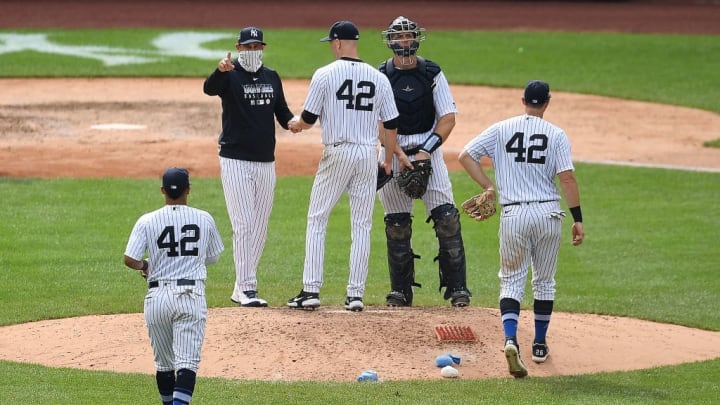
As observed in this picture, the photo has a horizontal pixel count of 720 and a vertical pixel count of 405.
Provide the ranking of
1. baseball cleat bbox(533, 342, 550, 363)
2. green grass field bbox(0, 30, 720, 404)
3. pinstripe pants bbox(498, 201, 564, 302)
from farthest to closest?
baseball cleat bbox(533, 342, 550, 363)
pinstripe pants bbox(498, 201, 564, 302)
green grass field bbox(0, 30, 720, 404)

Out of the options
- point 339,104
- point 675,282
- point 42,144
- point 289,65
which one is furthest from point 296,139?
point 339,104

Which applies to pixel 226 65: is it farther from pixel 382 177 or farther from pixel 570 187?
pixel 570 187

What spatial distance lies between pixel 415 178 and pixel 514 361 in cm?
192

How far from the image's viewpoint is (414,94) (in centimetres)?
1020

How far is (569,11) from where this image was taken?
3634 cm

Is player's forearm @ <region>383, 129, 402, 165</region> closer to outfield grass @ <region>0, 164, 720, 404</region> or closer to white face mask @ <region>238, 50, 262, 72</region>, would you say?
white face mask @ <region>238, 50, 262, 72</region>

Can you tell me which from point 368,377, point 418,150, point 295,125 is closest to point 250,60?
point 295,125

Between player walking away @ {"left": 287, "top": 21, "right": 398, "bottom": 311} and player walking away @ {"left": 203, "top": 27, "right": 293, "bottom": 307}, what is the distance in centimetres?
35

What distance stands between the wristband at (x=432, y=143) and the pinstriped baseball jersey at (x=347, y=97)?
0.61 metres

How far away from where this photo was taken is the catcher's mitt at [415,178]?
32.9ft

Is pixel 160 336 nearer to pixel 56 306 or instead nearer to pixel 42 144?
pixel 56 306

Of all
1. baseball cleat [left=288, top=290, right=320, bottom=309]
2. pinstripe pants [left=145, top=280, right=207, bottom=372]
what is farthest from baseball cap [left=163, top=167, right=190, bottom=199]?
baseball cleat [left=288, top=290, right=320, bottom=309]

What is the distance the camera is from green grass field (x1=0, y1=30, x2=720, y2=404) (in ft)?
27.1

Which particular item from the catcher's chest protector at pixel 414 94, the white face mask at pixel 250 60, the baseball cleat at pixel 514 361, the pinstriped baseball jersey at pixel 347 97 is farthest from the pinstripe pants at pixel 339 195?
the baseball cleat at pixel 514 361
